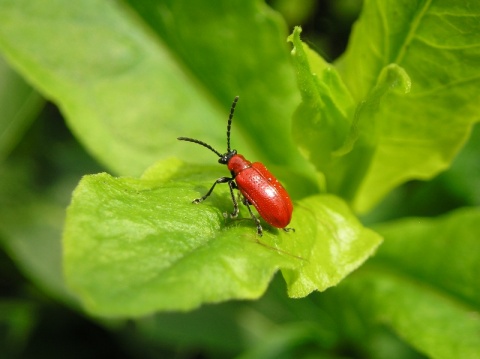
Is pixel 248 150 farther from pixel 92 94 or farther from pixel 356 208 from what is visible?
Result: pixel 92 94

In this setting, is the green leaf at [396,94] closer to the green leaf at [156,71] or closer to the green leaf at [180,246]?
the green leaf at [180,246]

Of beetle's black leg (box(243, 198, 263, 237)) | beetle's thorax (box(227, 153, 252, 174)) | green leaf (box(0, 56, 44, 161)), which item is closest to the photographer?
beetle's black leg (box(243, 198, 263, 237))

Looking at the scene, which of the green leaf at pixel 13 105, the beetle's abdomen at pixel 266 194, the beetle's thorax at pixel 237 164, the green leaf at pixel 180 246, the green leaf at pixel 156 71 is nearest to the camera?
the green leaf at pixel 180 246

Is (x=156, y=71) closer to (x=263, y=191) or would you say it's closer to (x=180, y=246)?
(x=263, y=191)

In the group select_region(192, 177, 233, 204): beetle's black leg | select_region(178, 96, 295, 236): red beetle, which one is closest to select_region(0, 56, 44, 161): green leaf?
select_region(178, 96, 295, 236): red beetle

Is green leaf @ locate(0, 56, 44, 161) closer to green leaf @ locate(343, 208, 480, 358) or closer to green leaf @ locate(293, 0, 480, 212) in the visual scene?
green leaf @ locate(293, 0, 480, 212)

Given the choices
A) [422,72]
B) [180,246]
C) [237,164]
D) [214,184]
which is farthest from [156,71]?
[180,246]

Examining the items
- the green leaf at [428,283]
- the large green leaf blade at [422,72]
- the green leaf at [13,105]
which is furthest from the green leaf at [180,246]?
the green leaf at [13,105]
